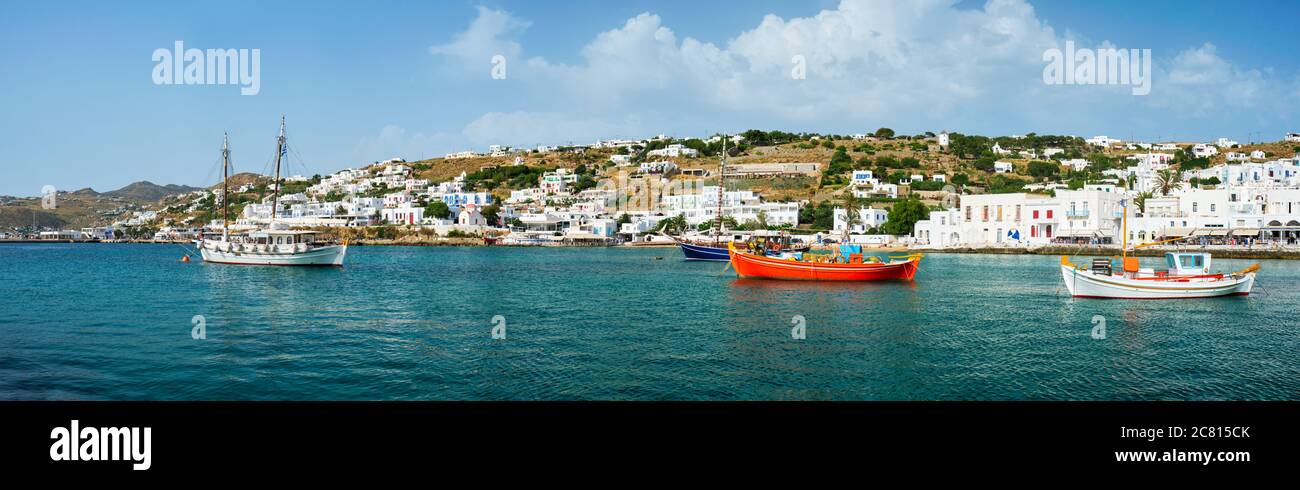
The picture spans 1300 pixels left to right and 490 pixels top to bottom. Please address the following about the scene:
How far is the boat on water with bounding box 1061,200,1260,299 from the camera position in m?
23.7

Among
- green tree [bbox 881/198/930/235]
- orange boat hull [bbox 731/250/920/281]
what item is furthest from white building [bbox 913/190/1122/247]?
orange boat hull [bbox 731/250/920/281]

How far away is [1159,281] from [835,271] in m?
11.1

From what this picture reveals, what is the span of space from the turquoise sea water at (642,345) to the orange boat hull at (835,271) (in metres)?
2.51

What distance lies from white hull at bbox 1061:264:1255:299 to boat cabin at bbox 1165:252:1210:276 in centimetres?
41

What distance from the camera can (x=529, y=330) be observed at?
17891mm

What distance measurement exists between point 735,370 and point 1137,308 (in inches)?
589

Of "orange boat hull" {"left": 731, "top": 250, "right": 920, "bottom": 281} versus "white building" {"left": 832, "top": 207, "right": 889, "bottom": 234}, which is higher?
"white building" {"left": 832, "top": 207, "right": 889, "bottom": 234}

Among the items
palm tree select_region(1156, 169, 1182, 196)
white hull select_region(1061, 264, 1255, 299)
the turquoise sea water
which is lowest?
the turquoise sea water

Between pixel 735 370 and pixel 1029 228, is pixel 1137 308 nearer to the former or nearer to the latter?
pixel 735 370

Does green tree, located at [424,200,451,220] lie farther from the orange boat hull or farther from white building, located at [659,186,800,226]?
the orange boat hull

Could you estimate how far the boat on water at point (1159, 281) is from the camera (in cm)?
2367

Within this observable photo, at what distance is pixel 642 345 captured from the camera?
15.4 metres

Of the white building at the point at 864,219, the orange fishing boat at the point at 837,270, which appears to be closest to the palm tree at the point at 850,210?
the white building at the point at 864,219
